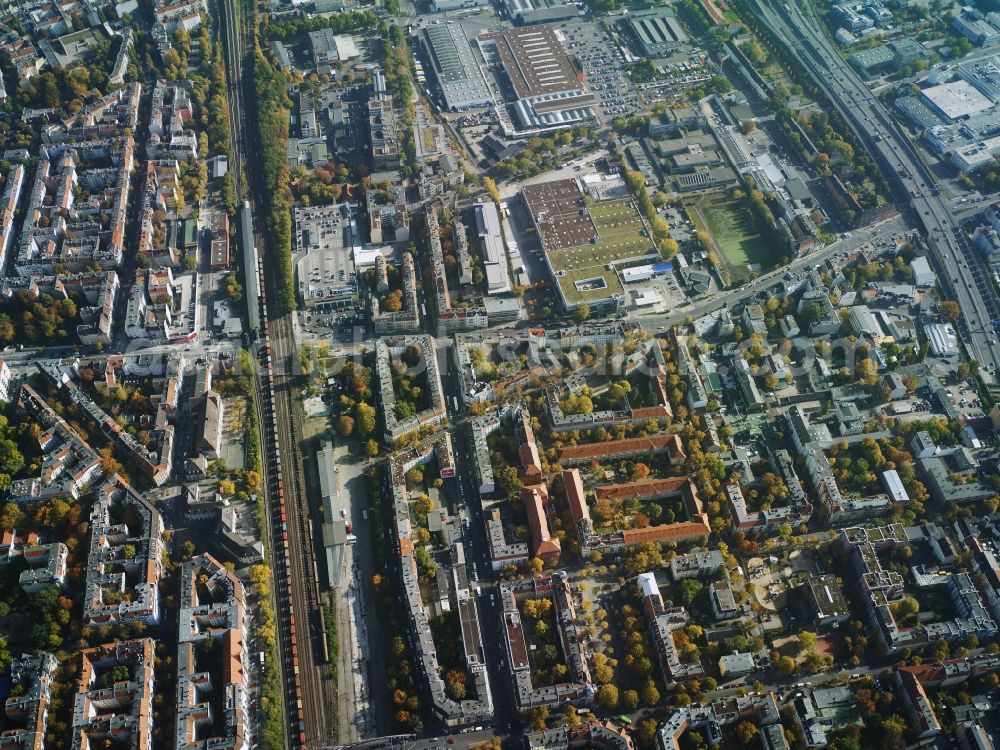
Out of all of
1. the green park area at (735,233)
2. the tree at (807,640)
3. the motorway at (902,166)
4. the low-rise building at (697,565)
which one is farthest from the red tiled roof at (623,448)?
the motorway at (902,166)

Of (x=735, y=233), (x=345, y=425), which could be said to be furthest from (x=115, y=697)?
(x=735, y=233)

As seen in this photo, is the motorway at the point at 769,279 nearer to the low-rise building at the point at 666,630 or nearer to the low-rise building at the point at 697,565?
the low-rise building at the point at 697,565

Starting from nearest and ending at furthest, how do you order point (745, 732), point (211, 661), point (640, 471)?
point (745, 732) < point (211, 661) < point (640, 471)

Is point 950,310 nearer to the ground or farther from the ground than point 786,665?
farther from the ground

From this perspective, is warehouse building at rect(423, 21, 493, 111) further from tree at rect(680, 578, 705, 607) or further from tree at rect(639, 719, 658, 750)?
tree at rect(639, 719, 658, 750)

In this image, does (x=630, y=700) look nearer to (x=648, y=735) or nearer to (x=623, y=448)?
(x=648, y=735)

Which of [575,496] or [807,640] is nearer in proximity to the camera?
[807,640]
